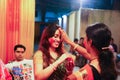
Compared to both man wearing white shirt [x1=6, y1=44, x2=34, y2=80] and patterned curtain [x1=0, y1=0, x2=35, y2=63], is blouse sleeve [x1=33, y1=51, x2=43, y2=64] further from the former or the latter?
patterned curtain [x1=0, y1=0, x2=35, y2=63]

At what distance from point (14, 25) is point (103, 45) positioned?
2.63 m

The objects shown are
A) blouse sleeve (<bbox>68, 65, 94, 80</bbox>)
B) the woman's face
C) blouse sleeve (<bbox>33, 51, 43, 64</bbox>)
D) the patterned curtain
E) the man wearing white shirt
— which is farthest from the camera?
the patterned curtain

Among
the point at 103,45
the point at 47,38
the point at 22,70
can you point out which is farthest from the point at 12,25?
the point at 103,45

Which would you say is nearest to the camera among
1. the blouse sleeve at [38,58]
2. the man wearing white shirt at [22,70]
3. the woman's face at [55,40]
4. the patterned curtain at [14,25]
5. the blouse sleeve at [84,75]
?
the blouse sleeve at [84,75]

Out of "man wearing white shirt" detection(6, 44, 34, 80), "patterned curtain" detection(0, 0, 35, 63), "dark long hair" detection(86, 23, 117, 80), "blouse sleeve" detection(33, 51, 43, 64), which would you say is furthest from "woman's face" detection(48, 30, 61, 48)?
"patterned curtain" detection(0, 0, 35, 63)

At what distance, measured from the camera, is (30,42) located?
416cm

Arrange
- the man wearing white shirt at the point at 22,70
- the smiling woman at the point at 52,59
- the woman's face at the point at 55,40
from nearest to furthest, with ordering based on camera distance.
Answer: the smiling woman at the point at 52,59 < the woman's face at the point at 55,40 < the man wearing white shirt at the point at 22,70

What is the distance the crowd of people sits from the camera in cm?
144

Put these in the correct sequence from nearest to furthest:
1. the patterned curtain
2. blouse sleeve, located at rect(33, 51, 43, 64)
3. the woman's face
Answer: blouse sleeve, located at rect(33, 51, 43, 64) < the woman's face < the patterned curtain

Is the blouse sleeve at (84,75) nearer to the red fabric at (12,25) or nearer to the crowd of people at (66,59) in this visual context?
the crowd of people at (66,59)

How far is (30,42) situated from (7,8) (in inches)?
27.8

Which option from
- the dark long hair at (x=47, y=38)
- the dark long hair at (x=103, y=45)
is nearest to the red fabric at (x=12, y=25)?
the dark long hair at (x=47, y=38)

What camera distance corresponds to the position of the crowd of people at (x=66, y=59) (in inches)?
56.7

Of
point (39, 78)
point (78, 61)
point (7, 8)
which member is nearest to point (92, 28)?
point (39, 78)
